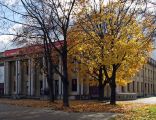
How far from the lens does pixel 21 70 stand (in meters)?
70.6

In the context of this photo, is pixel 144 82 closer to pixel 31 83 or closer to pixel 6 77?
pixel 31 83

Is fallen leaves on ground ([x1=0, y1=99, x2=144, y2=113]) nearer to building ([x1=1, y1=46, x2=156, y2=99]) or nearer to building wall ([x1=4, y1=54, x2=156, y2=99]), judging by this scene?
building ([x1=1, y1=46, x2=156, y2=99])

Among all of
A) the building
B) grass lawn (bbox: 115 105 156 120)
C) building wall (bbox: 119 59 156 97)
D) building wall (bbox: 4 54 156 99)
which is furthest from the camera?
building wall (bbox: 119 59 156 97)

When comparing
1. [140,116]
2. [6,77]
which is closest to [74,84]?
[6,77]

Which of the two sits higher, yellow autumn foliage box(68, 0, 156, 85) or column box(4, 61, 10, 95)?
yellow autumn foliage box(68, 0, 156, 85)

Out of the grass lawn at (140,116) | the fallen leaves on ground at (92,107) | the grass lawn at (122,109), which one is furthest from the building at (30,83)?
the grass lawn at (140,116)

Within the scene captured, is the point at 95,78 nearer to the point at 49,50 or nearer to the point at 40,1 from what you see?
the point at 49,50

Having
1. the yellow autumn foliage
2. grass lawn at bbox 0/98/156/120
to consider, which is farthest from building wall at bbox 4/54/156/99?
grass lawn at bbox 0/98/156/120

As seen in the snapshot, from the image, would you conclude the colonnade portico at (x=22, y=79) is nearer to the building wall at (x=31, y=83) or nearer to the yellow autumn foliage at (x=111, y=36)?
the building wall at (x=31, y=83)

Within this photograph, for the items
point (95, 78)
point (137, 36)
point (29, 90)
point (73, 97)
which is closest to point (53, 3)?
point (137, 36)

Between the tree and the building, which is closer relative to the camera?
the tree

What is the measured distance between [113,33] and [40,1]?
7.10m

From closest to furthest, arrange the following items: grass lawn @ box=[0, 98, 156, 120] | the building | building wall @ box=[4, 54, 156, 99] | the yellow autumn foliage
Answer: grass lawn @ box=[0, 98, 156, 120]
the yellow autumn foliage
the building
building wall @ box=[4, 54, 156, 99]

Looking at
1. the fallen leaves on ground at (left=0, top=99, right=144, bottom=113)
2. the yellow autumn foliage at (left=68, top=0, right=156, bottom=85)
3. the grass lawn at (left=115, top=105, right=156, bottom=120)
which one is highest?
the yellow autumn foliage at (left=68, top=0, right=156, bottom=85)
